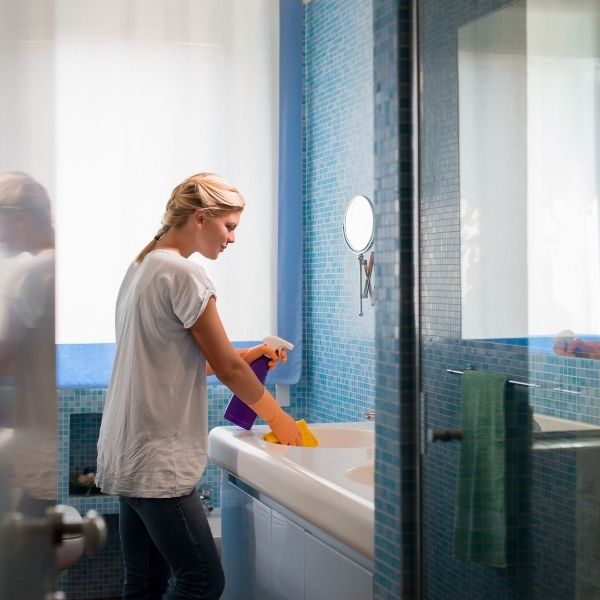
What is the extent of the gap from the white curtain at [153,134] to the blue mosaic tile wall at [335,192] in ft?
0.55

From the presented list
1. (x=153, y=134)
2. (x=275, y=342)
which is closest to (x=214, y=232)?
(x=275, y=342)

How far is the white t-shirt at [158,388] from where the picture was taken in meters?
2.39

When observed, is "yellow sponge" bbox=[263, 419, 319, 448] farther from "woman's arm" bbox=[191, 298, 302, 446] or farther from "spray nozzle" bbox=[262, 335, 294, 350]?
"spray nozzle" bbox=[262, 335, 294, 350]

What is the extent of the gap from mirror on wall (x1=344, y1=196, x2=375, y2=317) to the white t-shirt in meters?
0.96

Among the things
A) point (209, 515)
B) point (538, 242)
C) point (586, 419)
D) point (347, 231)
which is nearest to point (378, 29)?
point (538, 242)

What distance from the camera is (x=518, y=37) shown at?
4.16ft

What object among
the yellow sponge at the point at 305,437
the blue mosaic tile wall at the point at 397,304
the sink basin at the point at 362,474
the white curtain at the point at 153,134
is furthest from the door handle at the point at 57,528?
the white curtain at the point at 153,134

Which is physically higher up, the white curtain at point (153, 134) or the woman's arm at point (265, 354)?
the white curtain at point (153, 134)

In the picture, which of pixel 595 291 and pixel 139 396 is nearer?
pixel 595 291

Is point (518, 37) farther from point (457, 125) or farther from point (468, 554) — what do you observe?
point (468, 554)

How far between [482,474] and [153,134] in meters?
2.78

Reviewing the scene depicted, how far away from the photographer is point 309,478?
2121 mm

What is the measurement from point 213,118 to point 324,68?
503 millimetres

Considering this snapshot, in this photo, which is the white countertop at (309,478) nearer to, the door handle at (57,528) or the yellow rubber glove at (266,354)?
the yellow rubber glove at (266,354)
